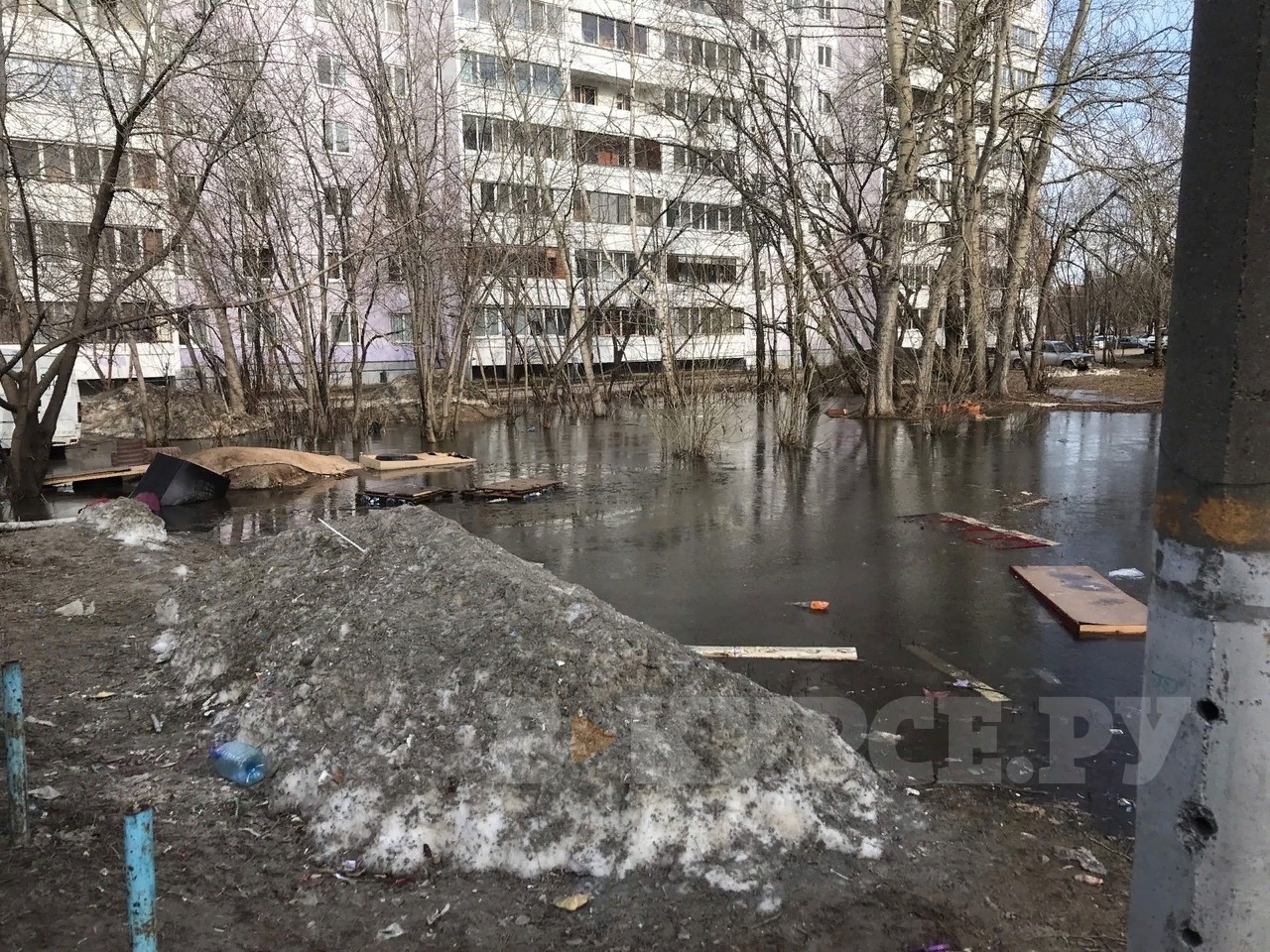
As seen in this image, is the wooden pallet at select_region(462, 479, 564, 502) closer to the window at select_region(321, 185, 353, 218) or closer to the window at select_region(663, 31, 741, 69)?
the window at select_region(321, 185, 353, 218)

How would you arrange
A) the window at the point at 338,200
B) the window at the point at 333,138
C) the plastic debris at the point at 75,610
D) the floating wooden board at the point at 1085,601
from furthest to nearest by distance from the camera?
the window at the point at 333,138
the window at the point at 338,200
the plastic debris at the point at 75,610
the floating wooden board at the point at 1085,601

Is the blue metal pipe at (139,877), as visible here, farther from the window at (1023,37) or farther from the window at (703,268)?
the window at (703,268)

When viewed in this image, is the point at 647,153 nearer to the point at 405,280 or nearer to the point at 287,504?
the point at 405,280

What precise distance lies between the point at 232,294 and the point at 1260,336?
68.4ft

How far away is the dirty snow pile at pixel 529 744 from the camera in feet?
10.9

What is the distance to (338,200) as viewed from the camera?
67.4 ft

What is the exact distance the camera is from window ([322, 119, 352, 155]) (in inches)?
778

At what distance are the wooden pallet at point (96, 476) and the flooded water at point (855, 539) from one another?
2.79 feet

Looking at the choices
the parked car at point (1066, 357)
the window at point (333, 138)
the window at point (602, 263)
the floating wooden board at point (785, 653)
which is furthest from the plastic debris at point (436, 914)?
the parked car at point (1066, 357)

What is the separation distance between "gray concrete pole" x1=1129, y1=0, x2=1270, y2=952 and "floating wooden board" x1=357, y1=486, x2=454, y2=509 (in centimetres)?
1082

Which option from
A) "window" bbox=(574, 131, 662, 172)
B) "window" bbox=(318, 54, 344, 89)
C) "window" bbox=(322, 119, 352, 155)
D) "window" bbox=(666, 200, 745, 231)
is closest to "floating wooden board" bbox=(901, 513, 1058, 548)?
"window" bbox=(666, 200, 745, 231)

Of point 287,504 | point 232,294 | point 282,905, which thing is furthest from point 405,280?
point 282,905

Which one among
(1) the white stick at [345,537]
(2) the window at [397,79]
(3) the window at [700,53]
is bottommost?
(1) the white stick at [345,537]

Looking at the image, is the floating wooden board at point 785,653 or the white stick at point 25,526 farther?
the white stick at point 25,526
